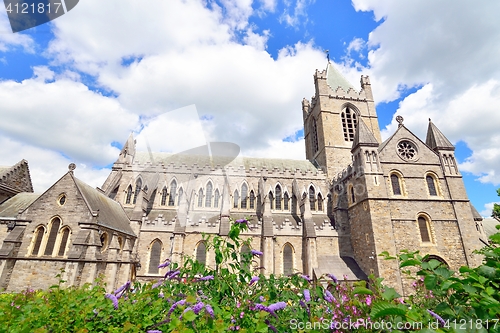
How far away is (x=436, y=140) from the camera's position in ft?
67.9

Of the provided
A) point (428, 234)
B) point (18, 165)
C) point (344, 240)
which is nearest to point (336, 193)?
point (344, 240)

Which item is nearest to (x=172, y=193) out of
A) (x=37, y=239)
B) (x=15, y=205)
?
(x=37, y=239)

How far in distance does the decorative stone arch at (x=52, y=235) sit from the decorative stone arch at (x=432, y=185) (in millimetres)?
26842

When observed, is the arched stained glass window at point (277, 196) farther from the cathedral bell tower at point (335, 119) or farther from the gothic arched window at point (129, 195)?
the gothic arched window at point (129, 195)

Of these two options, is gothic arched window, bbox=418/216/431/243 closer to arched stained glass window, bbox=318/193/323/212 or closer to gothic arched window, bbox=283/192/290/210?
arched stained glass window, bbox=318/193/323/212

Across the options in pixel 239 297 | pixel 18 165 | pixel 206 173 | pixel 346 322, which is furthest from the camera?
pixel 206 173

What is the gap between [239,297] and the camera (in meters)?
4.21

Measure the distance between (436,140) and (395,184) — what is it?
221 inches

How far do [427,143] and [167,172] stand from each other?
83.6ft

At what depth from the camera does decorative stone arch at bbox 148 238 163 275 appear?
20.2m

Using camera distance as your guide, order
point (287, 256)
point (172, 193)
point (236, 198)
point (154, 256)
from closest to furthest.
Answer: point (154, 256), point (287, 256), point (172, 193), point (236, 198)

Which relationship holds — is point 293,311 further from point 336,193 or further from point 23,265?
point 336,193

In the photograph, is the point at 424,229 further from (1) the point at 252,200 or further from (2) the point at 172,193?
(2) the point at 172,193

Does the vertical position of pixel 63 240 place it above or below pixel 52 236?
below
